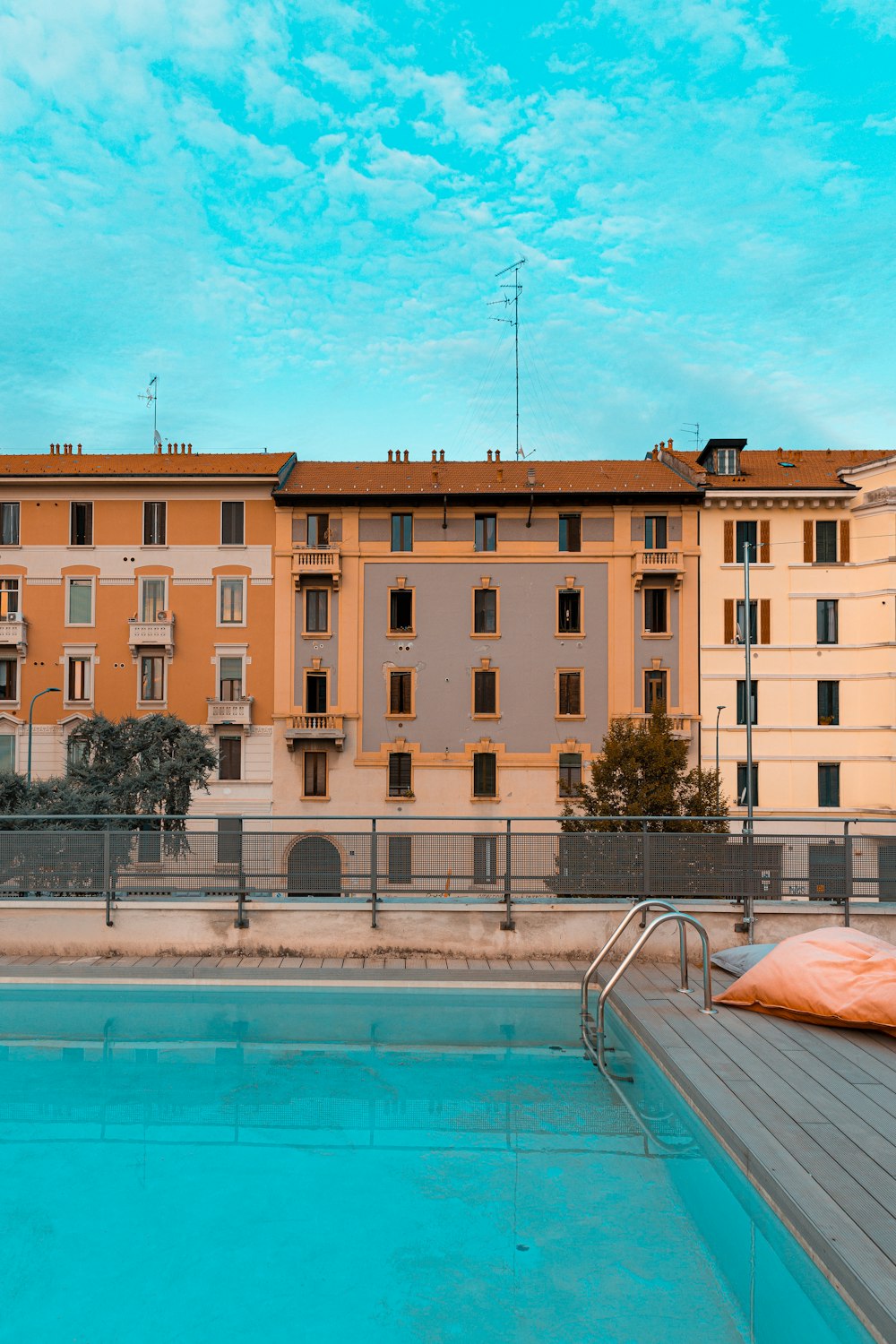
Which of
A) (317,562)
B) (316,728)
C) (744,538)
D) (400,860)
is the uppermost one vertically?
(744,538)

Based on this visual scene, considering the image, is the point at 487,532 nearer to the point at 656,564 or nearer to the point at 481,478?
the point at 481,478

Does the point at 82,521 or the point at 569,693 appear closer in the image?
the point at 569,693

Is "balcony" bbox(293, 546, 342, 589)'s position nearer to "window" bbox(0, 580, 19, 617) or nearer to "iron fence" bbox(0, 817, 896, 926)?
"window" bbox(0, 580, 19, 617)

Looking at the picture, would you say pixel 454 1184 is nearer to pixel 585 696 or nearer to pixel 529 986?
pixel 529 986

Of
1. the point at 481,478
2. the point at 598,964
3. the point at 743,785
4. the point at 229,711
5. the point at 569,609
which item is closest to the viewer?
the point at 598,964

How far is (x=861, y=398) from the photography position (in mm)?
37688

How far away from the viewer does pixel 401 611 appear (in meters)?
38.0

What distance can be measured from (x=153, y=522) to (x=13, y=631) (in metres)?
6.75

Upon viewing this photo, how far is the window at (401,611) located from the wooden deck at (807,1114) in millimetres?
27294

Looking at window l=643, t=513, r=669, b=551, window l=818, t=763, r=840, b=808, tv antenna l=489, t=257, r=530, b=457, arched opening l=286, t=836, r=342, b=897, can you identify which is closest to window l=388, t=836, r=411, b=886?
arched opening l=286, t=836, r=342, b=897

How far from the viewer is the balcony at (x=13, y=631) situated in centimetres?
3744

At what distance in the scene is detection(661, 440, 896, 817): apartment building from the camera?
3706cm

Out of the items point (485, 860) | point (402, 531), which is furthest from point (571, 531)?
point (485, 860)

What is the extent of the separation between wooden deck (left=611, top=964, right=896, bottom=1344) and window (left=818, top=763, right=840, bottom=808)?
94.1ft
